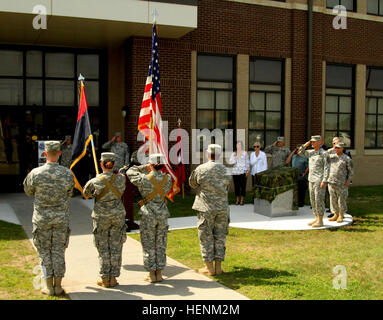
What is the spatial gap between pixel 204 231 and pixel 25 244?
3.57 m

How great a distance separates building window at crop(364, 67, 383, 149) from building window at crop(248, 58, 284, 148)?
4.27 meters

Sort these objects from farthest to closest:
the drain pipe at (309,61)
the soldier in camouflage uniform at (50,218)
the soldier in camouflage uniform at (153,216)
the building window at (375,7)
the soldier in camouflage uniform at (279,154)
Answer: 1. the building window at (375,7)
2. the drain pipe at (309,61)
3. the soldier in camouflage uniform at (279,154)
4. the soldier in camouflage uniform at (153,216)
5. the soldier in camouflage uniform at (50,218)

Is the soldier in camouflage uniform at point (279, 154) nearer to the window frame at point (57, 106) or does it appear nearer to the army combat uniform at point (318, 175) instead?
the army combat uniform at point (318, 175)

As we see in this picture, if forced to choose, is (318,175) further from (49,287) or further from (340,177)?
(49,287)

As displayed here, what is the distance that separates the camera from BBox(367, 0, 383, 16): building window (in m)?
18.4

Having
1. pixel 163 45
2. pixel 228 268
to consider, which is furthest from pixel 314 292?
pixel 163 45

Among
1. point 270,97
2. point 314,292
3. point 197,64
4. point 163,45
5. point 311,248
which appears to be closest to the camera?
point 314,292

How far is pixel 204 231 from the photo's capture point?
646 cm

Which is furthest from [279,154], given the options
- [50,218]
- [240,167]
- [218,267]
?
[50,218]

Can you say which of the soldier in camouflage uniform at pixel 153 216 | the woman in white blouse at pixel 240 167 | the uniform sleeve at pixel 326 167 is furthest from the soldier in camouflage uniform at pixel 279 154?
the soldier in camouflage uniform at pixel 153 216

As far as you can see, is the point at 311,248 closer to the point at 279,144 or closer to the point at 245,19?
the point at 279,144

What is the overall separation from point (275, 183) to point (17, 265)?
6.27 m

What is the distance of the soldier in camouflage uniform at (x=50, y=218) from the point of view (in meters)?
5.51

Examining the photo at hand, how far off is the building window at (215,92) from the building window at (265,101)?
0.84 m
